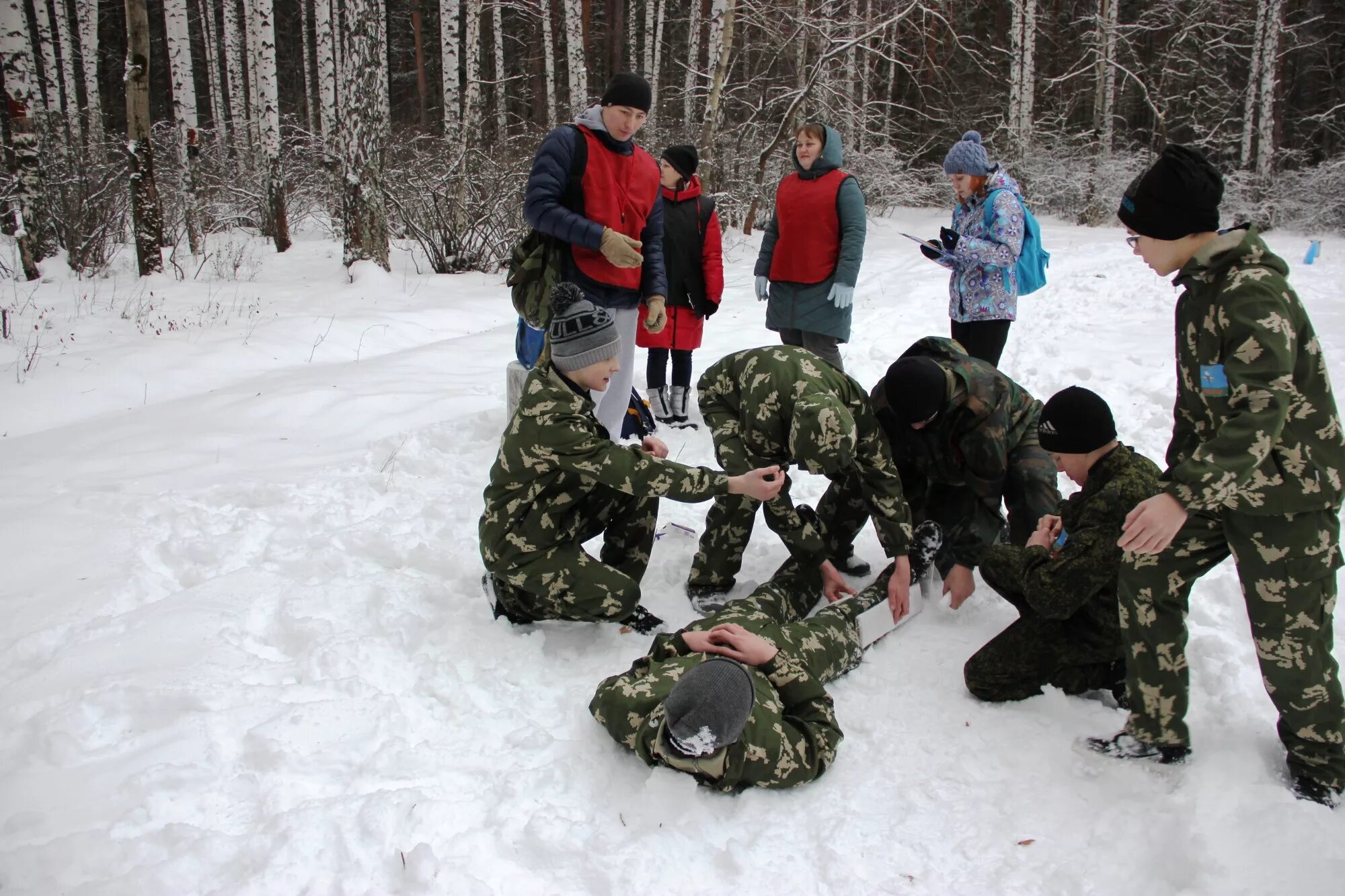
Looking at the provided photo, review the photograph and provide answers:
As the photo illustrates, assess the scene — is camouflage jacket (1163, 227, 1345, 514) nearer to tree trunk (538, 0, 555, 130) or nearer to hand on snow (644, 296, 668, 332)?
hand on snow (644, 296, 668, 332)

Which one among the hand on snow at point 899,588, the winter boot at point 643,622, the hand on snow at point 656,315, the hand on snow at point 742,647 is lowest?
the winter boot at point 643,622

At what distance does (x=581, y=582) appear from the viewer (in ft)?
10.4

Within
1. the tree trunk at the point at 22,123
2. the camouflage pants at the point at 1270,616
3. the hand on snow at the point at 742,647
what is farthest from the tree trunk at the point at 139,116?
the camouflage pants at the point at 1270,616

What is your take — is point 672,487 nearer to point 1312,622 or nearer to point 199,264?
point 1312,622

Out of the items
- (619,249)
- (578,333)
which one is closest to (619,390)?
(619,249)

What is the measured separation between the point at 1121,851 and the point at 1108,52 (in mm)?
18355

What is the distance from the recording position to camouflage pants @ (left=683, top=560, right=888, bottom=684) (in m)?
2.92

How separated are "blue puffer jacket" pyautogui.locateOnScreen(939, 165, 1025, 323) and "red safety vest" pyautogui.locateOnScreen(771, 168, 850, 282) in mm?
664

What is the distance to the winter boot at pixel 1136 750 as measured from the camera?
2.48m

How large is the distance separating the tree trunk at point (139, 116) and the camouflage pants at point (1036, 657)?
8983 millimetres

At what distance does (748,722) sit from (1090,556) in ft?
3.87

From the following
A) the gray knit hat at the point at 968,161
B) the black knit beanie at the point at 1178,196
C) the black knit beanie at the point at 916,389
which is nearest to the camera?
the black knit beanie at the point at 1178,196

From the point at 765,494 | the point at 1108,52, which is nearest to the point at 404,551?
the point at 765,494

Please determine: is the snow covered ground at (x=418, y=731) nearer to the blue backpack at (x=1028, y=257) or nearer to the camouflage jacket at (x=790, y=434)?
the camouflage jacket at (x=790, y=434)
